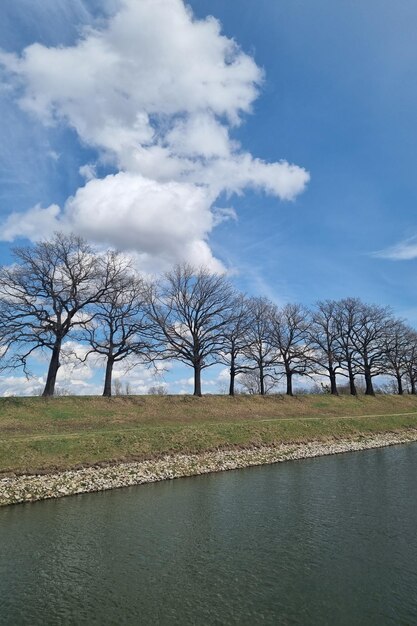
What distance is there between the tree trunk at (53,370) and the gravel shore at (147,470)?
15.7 m

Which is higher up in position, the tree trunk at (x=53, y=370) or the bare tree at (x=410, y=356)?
the bare tree at (x=410, y=356)

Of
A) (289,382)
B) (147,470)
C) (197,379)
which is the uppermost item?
(289,382)

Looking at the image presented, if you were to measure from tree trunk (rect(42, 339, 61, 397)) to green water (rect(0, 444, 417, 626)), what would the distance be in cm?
1906

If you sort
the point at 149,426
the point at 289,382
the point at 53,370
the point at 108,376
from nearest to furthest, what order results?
1. the point at 149,426
2. the point at 53,370
3. the point at 108,376
4. the point at 289,382

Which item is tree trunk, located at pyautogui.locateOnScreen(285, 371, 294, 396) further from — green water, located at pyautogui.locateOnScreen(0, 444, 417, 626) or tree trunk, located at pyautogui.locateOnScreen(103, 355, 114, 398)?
green water, located at pyautogui.locateOnScreen(0, 444, 417, 626)

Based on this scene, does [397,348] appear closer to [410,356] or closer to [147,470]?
[410,356]

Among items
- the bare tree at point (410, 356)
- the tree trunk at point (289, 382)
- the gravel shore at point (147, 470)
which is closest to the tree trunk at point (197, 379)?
the tree trunk at point (289, 382)

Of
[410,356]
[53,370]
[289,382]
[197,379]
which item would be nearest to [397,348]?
[410,356]

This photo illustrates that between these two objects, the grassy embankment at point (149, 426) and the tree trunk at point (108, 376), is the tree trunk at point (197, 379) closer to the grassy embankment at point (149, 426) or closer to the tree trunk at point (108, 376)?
the grassy embankment at point (149, 426)

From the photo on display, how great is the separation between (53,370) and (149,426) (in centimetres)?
1033

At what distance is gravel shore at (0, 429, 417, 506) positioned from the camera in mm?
20828

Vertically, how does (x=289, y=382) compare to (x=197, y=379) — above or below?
above

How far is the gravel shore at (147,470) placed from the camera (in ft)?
68.3

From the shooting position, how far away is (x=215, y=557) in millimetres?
12867
